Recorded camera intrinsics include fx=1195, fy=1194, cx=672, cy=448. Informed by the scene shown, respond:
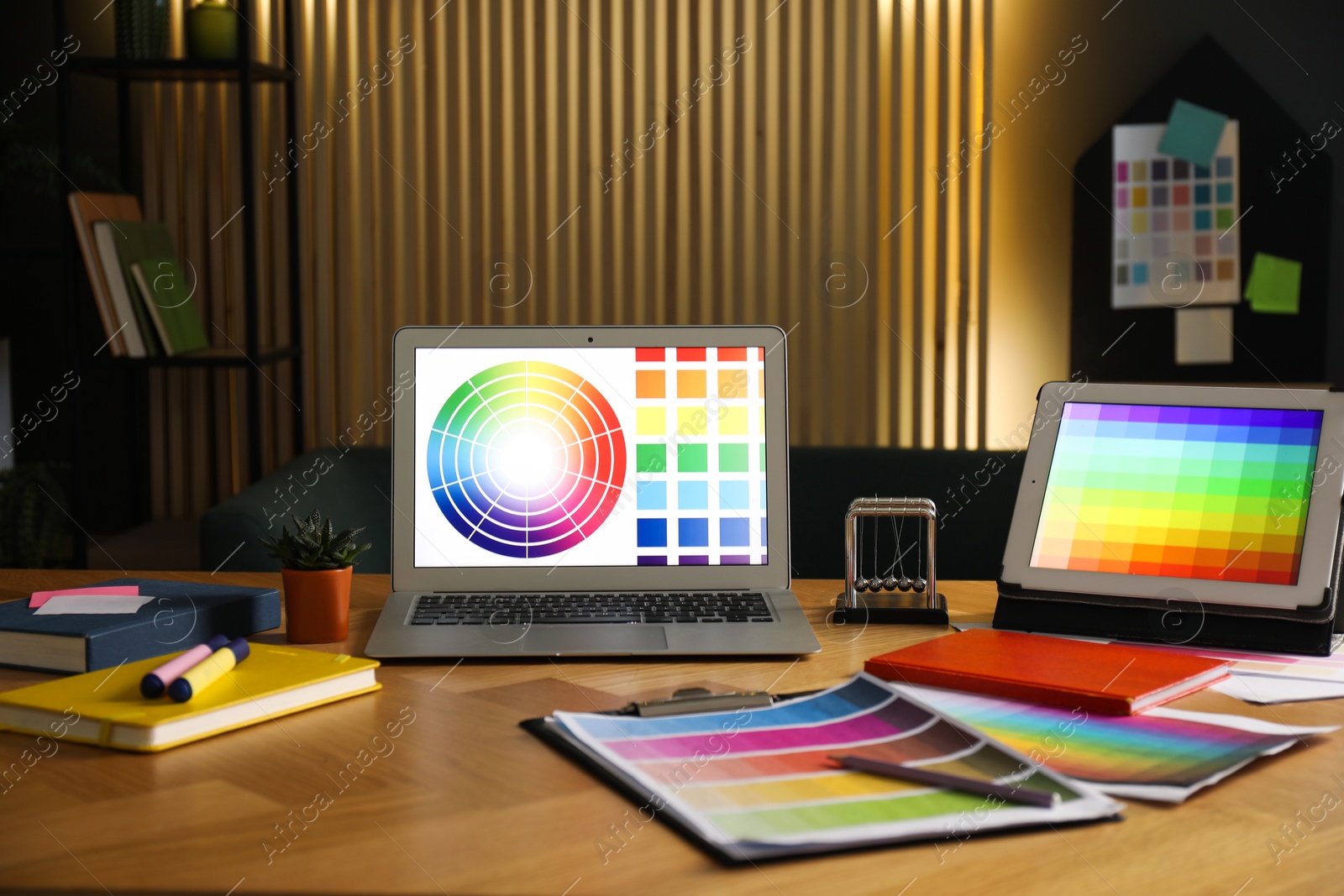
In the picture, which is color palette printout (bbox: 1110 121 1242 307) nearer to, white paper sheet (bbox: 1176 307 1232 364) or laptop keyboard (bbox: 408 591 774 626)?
white paper sheet (bbox: 1176 307 1232 364)

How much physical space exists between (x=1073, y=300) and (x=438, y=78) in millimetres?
1709

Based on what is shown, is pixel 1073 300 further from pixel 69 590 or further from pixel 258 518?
pixel 69 590

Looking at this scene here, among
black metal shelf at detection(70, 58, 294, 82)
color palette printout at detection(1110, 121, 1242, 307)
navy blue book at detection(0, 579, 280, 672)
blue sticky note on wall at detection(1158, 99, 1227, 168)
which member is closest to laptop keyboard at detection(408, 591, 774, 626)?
navy blue book at detection(0, 579, 280, 672)

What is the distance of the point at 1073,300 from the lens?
10.0 feet

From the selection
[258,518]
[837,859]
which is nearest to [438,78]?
[258,518]

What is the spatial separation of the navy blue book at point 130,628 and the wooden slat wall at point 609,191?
74.1 inches

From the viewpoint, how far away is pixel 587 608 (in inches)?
48.9

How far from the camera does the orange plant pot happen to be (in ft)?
3.81

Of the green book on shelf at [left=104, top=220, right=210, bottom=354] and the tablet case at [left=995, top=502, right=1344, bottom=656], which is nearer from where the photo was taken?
the tablet case at [left=995, top=502, right=1344, bottom=656]

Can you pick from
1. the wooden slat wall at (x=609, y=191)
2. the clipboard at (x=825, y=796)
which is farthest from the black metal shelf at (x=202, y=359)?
the clipboard at (x=825, y=796)

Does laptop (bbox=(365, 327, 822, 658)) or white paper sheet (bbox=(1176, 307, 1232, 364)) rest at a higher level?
white paper sheet (bbox=(1176, 307, 1232, 364))

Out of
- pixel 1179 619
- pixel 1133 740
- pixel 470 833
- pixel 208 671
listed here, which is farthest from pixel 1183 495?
pixel 208 671

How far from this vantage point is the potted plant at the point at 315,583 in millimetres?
1163

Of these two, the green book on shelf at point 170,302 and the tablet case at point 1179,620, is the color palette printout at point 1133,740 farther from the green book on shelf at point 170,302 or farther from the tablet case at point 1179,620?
the green book on shelf at point 170,302
